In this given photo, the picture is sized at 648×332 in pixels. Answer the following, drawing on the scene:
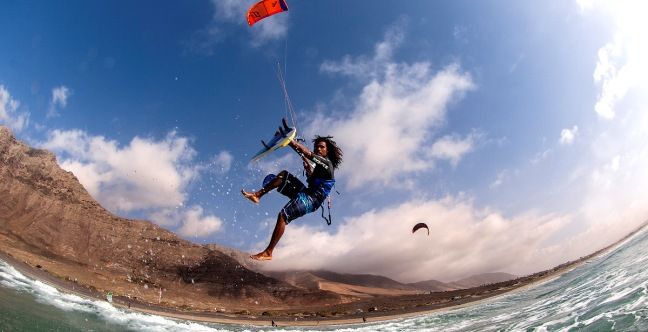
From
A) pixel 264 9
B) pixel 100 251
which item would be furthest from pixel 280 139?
pixel 100 251

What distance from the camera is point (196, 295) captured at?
160625mm

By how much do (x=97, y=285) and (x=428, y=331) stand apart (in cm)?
12299

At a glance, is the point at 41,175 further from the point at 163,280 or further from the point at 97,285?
the point at 97,285

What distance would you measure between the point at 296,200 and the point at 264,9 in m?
8.67

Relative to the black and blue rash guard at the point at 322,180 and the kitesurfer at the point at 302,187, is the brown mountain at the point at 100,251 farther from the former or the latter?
the black and blue rash guard at the point at 322,180

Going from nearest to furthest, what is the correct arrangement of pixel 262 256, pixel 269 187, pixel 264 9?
1. pixel 262 256
2. pixel 269 187
3. pixel 264 9

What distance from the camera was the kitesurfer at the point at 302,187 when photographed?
8.47 meters

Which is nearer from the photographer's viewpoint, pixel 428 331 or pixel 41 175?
pixel 428 331

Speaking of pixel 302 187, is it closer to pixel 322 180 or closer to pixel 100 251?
pixel 322 180

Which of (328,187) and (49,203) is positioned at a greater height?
(49,203)

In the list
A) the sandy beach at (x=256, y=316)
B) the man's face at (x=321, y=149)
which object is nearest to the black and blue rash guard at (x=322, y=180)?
the man's face at (x=321, y=149)

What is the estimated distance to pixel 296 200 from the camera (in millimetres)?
8664

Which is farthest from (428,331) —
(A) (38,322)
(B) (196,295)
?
(B) (196,295)

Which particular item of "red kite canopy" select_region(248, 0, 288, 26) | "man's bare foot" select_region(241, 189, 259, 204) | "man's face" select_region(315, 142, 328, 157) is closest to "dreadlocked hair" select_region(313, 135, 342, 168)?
"man's face" select_region(315, 142, 328, 157)
